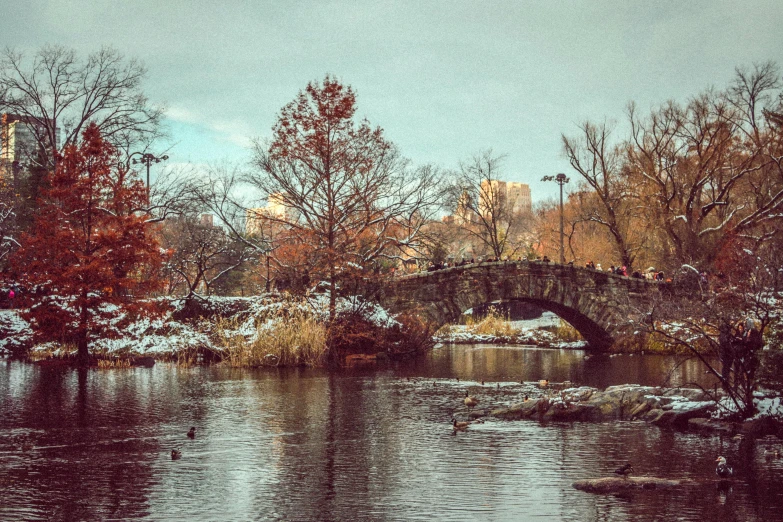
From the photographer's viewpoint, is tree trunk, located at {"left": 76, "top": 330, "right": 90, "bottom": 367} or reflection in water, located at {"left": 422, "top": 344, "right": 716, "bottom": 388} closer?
reflection in water, located at {"left": 422, "top": 344, "right": 716, "bottom": 388}

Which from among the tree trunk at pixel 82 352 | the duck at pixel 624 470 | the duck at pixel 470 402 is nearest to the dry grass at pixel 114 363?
the tree trunk at pixel 82 352

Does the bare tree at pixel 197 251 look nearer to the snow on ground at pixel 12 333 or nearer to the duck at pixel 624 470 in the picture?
the snow on ground at pixel 12 333

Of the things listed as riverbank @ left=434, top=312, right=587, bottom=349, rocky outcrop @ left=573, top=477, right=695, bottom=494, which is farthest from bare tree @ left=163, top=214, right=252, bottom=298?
rocky outcrop @ left=573, top=477, right=695, bottom=494

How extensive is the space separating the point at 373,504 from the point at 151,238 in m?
18.0

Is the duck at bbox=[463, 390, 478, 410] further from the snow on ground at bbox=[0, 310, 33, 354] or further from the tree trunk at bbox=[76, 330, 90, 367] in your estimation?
the snow on ground at bbox=[0, 310, 33, 354]

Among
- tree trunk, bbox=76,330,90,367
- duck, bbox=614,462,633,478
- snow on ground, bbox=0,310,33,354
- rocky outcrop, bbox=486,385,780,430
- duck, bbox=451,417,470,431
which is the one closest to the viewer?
duck, bbox=614,462,633,478

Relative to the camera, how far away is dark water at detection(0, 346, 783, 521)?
8781mm

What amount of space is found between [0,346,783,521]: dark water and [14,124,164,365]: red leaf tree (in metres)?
4.71

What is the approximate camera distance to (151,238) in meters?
25.2

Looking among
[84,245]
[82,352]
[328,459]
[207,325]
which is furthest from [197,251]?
[328,459]

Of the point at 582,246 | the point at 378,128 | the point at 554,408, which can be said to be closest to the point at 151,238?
the point at 378,128

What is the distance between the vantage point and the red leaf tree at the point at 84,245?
2395 cm

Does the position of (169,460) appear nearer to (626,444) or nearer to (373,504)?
(373,504)

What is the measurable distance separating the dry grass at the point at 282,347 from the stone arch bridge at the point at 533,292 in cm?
376
